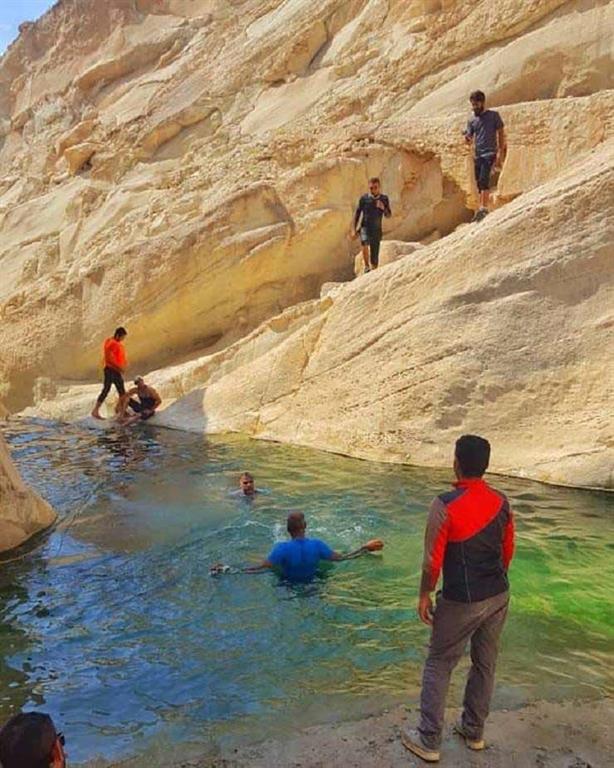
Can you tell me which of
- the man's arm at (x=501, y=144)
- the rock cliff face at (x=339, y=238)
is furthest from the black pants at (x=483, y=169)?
the rock cliff face at (x=339, y=238)

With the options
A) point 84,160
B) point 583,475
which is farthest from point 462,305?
point 84,160

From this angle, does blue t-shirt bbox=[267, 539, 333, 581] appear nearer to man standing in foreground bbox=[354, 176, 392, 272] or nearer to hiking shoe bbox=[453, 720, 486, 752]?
hiking shoe bbox=[453, 720, 486, 752]

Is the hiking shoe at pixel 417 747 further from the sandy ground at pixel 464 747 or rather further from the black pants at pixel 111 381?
the black pants at pixel 111 381

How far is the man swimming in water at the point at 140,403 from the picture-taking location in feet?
45.9

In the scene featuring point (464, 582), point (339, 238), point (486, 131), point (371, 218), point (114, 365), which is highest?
point (486, 131)

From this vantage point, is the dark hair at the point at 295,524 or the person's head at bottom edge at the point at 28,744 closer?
the person's head at bottom edge at the point at 28,744

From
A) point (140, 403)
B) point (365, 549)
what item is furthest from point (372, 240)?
point (365, 549)

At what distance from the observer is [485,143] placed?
11562mm

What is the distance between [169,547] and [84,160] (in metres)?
16.4

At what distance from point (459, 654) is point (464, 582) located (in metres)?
0.38

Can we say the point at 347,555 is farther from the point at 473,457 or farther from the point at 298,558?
the point at 473,457

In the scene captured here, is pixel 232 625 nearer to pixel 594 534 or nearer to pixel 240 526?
pixel 240 526

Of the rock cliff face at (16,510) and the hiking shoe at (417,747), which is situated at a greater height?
the rock cliff face at (16,510)

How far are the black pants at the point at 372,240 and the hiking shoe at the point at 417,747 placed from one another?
1010 cm
